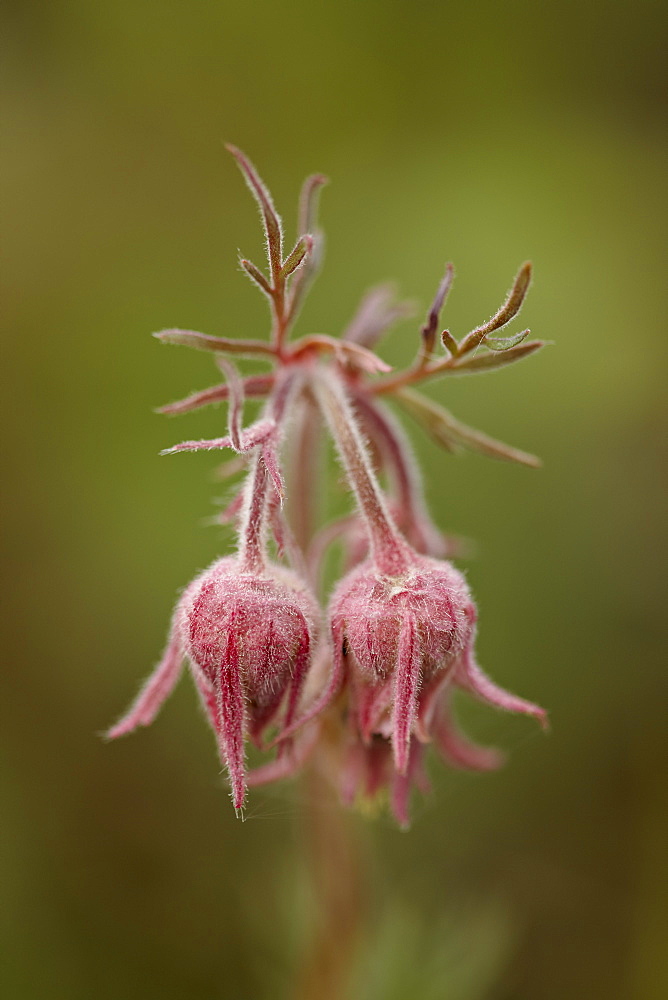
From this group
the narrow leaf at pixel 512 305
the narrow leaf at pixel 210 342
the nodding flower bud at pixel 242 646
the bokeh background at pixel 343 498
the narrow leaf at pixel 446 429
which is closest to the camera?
the nodding flower bud at pixel 242 646

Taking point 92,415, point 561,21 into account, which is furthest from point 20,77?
point 561,21

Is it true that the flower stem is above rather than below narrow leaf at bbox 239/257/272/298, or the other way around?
below

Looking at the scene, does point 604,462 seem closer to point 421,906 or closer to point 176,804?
point 421,906

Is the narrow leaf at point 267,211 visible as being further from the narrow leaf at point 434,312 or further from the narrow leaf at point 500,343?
the narrow leaf at point 500,343

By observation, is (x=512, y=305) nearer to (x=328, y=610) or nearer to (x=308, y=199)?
(x=308, y=199)

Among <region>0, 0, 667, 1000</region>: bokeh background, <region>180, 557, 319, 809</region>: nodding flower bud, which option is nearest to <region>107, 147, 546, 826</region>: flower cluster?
<region>180, 557, 319, 809</region>: nodding flower bud

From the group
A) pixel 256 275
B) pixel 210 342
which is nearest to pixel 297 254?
pixel 256 275

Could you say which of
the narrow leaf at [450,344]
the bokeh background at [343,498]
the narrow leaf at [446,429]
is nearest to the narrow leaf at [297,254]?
the narrow leaf at [450,344]

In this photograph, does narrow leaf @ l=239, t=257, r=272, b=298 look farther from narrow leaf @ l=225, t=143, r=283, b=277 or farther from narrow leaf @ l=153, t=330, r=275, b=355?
narrow leaf @ l=153, t=330, r=275, b=355
